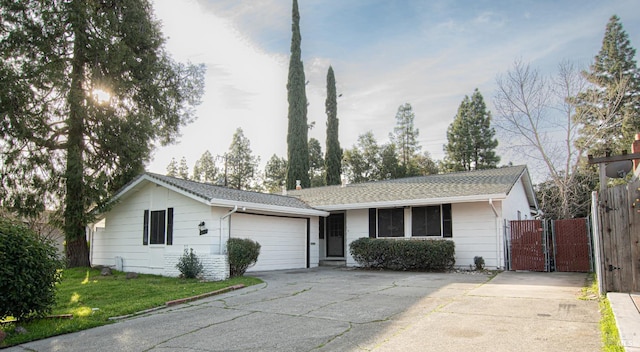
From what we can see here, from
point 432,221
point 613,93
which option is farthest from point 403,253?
point 613,93

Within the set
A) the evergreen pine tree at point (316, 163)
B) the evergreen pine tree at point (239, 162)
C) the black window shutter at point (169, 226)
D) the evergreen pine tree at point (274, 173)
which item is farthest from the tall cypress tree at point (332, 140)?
the black window shutter at point (169, 226)

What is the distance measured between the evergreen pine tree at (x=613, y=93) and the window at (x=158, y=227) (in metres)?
20.4

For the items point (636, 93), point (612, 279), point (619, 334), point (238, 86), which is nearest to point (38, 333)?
point (619, 334)

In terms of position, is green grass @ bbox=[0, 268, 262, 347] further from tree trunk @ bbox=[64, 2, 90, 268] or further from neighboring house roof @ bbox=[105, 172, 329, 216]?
neighboring house roof @ bbox=[105, 172, 329, 216]

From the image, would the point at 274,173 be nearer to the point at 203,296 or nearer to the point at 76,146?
the point at 76,146

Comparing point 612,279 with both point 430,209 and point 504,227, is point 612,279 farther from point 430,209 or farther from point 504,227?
point 430,209

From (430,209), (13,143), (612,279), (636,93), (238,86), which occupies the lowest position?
(612,279)

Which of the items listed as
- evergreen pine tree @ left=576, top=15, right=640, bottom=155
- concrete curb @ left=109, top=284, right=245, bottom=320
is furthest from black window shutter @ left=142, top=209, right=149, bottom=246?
evergreen pine tree @ left=576, top=15, right=640, bottom=155

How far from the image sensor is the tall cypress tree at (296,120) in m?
33.8

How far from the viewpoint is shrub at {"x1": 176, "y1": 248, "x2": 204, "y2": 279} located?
12.3 metres

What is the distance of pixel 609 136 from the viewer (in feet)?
77.7

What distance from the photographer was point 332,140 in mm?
37750

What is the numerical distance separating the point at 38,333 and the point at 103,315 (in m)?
1.24

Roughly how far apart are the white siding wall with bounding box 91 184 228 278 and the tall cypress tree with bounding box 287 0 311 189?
1841 cm
